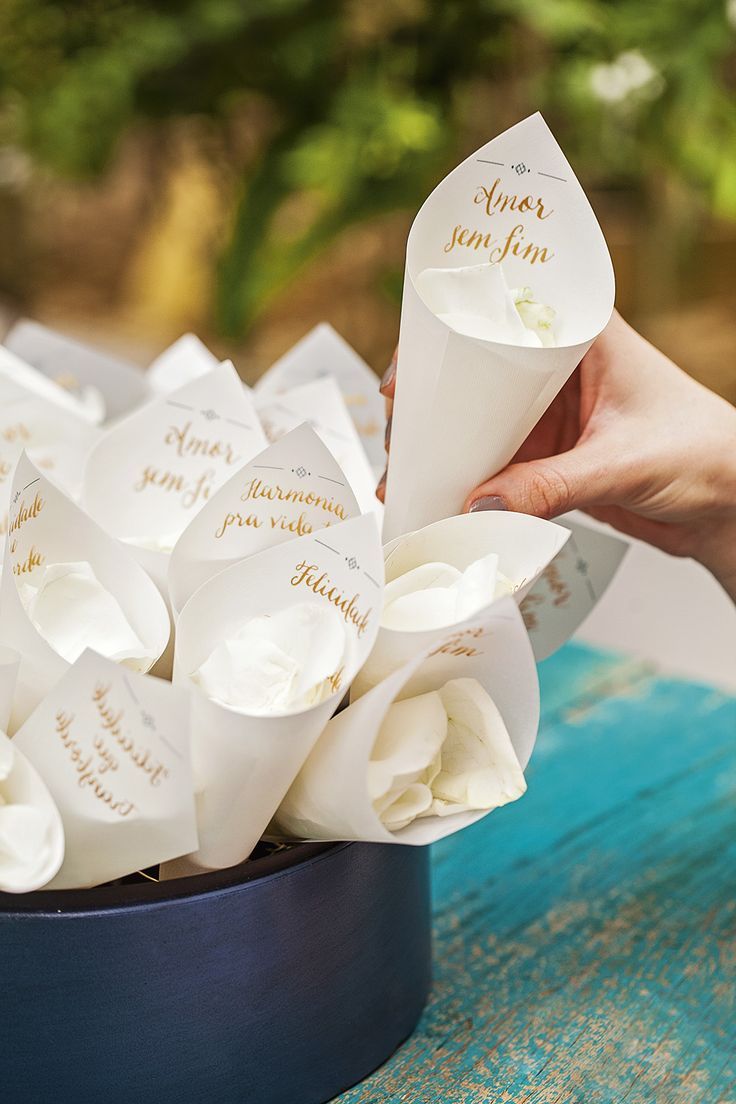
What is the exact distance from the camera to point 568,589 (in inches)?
24.0

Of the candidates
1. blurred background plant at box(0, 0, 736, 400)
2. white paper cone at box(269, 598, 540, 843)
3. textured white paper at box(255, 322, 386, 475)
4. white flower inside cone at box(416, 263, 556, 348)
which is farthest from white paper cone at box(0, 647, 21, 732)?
blurred background plant at box(0, 0, 736, 400)

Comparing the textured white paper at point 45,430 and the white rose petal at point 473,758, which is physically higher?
the textured white paper at point 45,430

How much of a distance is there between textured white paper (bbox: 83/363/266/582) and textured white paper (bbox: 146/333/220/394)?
196 mm

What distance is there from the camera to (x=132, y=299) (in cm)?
364

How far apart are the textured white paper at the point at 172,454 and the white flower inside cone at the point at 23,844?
0.66 ft

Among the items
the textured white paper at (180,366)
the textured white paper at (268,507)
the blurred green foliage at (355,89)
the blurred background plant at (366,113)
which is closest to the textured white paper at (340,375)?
the textured white paper at (180,366)

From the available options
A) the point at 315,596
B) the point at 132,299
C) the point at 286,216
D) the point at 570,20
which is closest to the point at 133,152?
the point at 132,299

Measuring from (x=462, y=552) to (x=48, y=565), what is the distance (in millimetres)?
178

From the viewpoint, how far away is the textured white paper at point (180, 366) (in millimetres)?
791

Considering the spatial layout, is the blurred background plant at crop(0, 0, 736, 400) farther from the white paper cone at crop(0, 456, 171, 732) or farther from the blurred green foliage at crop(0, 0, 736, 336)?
the white paper cone at crop(0, 456, 171, 732)

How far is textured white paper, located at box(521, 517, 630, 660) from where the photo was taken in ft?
1.98

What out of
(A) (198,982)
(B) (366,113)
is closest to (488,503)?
(A) (198,982)

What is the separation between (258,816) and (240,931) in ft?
0.14

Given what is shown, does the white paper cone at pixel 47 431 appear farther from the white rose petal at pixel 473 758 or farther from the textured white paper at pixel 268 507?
the white rose petal at pixel 473 758
